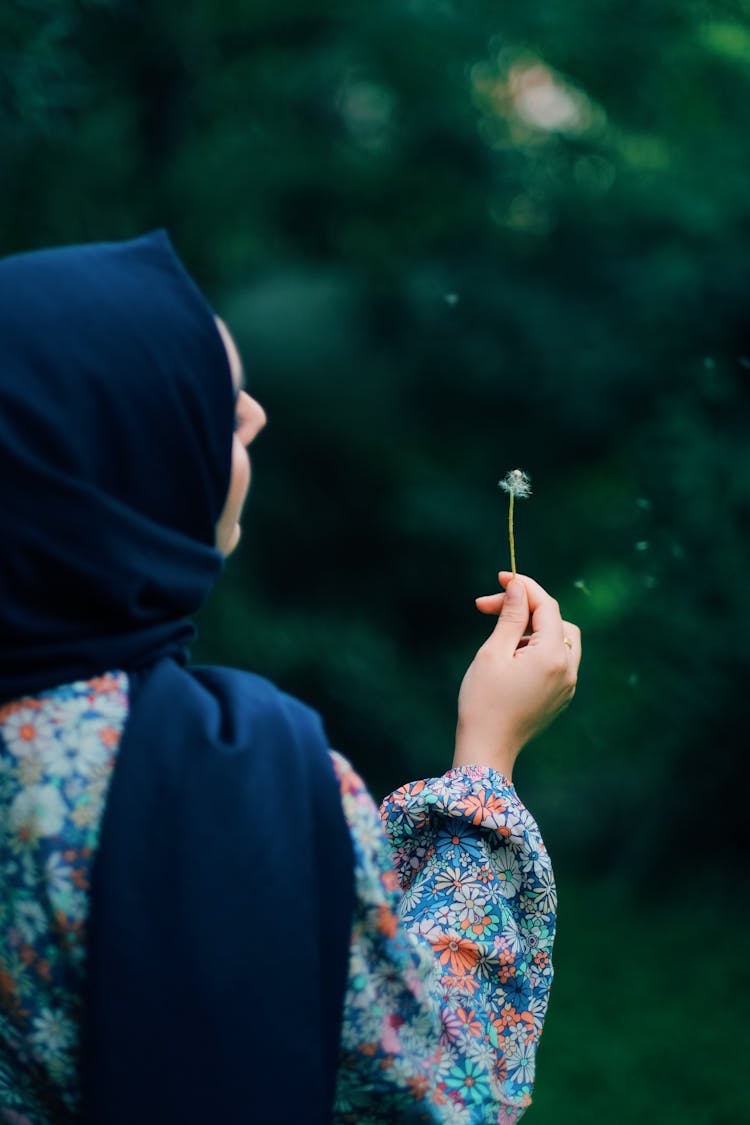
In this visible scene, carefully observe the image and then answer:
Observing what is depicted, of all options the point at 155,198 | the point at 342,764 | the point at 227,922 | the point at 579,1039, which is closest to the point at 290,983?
the point at 227,922

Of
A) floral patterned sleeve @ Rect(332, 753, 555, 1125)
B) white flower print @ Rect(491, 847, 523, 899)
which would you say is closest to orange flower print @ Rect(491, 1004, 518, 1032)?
floral patterned sleeve @ Rect(332, 753, 555, 1125)

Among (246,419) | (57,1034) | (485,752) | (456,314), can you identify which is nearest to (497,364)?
(456,314)

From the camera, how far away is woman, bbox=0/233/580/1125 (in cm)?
97

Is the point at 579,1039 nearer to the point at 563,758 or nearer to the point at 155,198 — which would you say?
the point at 563,758

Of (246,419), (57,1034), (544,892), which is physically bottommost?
(57,1034)

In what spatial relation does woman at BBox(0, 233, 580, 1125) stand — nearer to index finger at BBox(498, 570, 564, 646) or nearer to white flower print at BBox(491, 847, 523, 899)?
A: white flower print at BBox(491, 847, 523, 899)

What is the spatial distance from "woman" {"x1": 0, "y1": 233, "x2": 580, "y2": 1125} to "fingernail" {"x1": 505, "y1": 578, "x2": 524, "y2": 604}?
0.41 metres

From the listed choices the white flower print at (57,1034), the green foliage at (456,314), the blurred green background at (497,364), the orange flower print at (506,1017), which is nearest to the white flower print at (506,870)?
the orange flower print at (506,1017)

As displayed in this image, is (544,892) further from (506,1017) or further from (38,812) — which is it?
(38,812)

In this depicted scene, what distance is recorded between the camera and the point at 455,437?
4.76 metres

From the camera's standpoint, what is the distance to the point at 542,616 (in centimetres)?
140

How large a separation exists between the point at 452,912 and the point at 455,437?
3646 mm

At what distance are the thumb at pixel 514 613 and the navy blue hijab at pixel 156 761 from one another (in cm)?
42

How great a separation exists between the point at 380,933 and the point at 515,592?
47 centimetres
